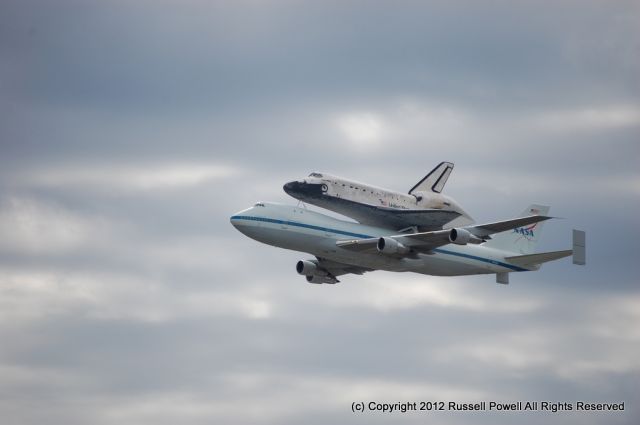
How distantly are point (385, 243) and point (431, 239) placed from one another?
A: 3.98m

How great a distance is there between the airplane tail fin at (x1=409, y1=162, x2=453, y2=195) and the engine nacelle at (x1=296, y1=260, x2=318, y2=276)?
35.6 feet

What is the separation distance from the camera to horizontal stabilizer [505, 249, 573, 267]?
303 feet

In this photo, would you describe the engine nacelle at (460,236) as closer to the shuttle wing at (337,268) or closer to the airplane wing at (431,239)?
the airplane wing at (431,239)

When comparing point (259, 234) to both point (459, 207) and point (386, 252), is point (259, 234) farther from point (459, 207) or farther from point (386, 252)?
point (459, 207)

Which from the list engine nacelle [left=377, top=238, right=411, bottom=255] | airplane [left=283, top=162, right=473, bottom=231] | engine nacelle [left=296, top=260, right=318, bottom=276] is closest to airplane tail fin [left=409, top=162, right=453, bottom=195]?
airplane [left=283, top=162, right=473, bottom=231]

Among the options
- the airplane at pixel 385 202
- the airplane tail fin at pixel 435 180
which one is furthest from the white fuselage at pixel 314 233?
the airplane tail fin at pixel 435 180

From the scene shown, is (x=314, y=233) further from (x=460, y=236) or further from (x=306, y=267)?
(x=460, y=236)

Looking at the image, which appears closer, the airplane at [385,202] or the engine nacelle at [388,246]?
the engine nacelle at [388,246]

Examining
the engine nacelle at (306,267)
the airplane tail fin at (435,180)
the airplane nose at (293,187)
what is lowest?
the engine nacelle at (306,267)

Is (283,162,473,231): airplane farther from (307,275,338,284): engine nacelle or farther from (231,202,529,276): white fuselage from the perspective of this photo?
(307,275,338,284): engine nacelle

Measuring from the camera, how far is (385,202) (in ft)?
293

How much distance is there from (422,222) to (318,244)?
9.75 metres

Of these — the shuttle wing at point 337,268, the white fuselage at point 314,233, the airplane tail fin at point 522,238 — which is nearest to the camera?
the white fuselage at point 314,233

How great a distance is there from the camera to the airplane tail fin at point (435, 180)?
92875 millimetres
